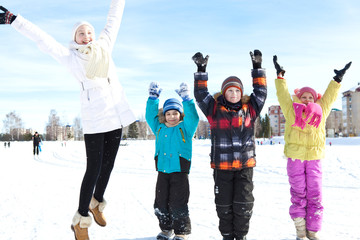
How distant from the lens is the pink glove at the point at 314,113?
12.3 feet

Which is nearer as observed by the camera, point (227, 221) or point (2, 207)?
point (227, 221)

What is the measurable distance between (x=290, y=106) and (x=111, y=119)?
7.10 ft

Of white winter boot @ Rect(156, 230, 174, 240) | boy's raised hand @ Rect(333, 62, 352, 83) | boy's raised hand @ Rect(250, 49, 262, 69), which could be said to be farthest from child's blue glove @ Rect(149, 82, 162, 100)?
boy's raised hand @ Rect(333, 62, 352, 83)

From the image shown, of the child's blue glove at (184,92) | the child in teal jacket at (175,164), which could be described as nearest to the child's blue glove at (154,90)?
the child in teal jacket at (175,164)

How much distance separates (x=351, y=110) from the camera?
79.8 m

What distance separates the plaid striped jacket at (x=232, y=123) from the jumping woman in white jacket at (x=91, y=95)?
91cm

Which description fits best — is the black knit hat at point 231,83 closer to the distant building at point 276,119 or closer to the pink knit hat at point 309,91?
the pink knit hat at point 309,91

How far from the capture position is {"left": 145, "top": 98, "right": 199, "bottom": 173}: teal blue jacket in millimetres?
3689

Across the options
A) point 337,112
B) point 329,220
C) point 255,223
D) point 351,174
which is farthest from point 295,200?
point 337,112

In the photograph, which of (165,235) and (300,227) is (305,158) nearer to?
(300,227)

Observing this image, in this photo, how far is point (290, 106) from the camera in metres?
3.94

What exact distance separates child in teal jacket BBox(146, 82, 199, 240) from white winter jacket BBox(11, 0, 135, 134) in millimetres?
753

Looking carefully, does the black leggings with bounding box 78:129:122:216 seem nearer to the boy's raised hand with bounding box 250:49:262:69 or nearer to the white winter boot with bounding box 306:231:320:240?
the boy's raised hand with bounding box 250:49:262:69

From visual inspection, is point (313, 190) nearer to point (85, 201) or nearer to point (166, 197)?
point (166, 197)
